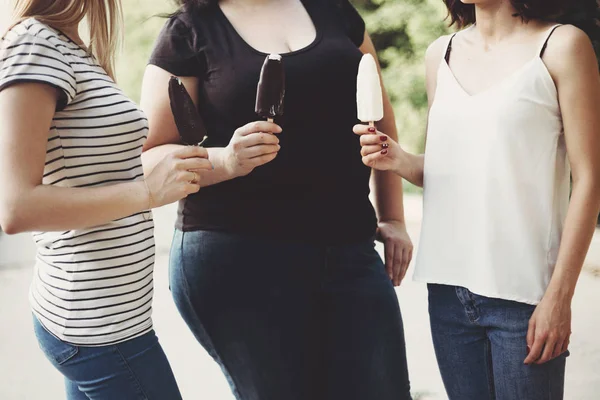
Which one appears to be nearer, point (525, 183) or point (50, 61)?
point (50, 61)

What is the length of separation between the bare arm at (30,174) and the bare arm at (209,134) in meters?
0.27

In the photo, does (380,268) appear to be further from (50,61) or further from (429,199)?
(50,61)

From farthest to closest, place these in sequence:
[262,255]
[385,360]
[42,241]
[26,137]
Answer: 1. [385,360]
2. [262,255]
3. [42,241]
4. [26,137]

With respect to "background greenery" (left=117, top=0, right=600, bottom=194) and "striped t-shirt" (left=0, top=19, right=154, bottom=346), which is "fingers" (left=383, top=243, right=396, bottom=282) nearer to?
"striped t-shirt" (left=0, top=19, right=154, bottom=346)

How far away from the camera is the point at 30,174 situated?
132 cm

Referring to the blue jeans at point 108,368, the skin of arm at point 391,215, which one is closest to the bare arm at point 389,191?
the skin of arm at point 391,215

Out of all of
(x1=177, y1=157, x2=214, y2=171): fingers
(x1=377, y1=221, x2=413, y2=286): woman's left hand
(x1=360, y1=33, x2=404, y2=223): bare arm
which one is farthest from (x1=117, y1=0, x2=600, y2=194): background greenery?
(x1=177, y1=157, x2=214, y2=171): fingers

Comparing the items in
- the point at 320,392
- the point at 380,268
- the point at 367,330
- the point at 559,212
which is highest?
the point at 559,212

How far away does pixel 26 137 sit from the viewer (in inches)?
51.4

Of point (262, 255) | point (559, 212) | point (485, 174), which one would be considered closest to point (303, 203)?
point (262, 255)

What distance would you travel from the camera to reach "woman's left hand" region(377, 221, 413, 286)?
79.5 inches

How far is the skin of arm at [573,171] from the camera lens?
150cm

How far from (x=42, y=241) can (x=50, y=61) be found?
39 centimetres

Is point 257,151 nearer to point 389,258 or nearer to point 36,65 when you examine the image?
point 36,65
